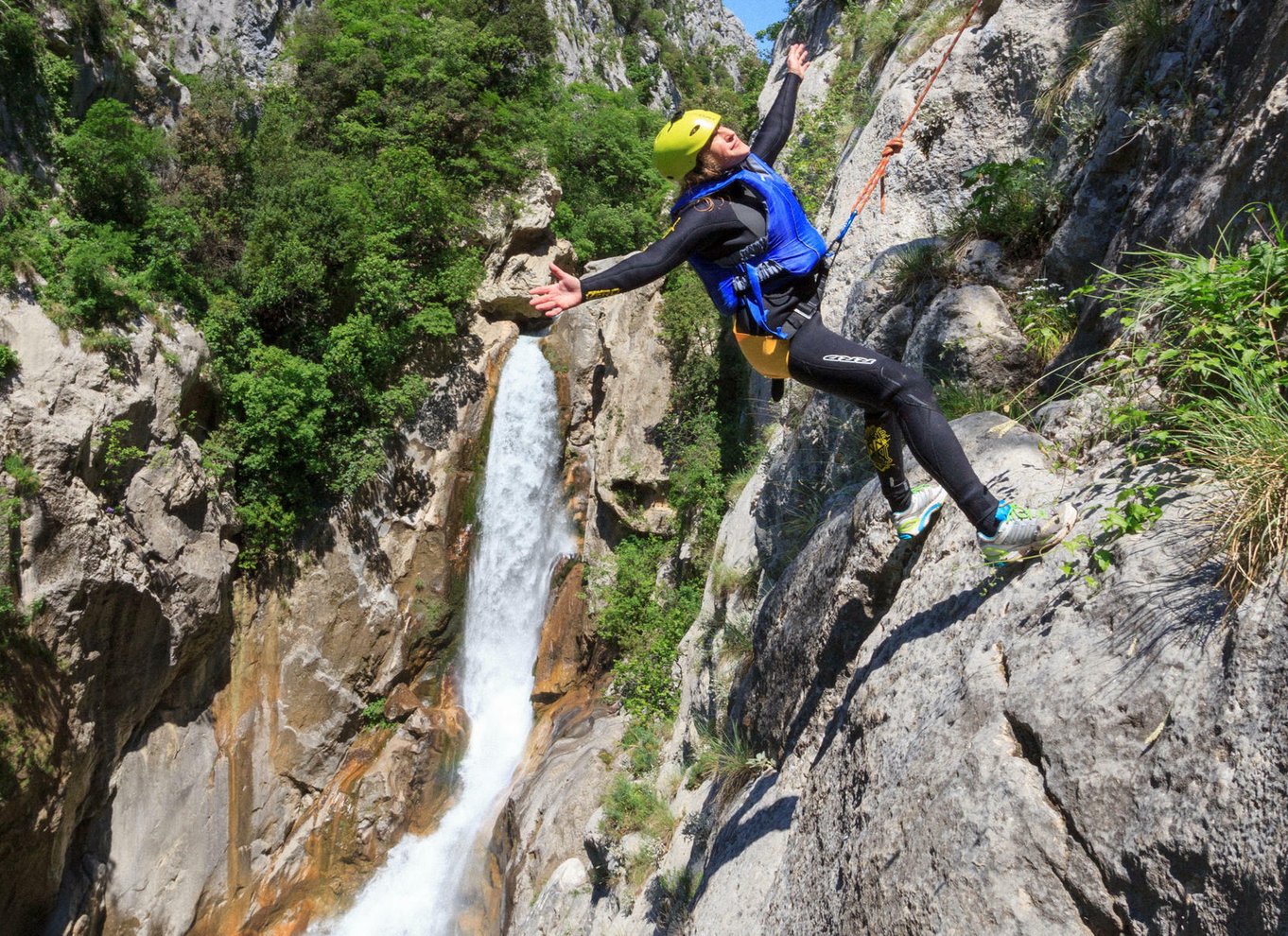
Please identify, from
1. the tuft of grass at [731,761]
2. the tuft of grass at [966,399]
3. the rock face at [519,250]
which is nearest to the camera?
the tuft of grass at [966,399]

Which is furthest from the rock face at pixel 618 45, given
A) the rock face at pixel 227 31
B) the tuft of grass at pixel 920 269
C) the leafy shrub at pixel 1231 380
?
the leafy shrub at pixel 1231 380

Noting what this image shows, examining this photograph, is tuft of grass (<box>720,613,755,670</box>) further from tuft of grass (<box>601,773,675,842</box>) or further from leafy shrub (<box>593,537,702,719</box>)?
leafy shrub (<box>593,537,702,719</box>)

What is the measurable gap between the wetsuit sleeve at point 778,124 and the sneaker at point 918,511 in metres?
1.90

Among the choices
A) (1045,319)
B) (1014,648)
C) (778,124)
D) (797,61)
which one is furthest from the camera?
(1045,319)

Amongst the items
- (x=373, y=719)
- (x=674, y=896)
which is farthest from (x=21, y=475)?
(x=674, y=896)

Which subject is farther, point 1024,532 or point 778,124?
point 778,124

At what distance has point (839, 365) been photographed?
3.37 m

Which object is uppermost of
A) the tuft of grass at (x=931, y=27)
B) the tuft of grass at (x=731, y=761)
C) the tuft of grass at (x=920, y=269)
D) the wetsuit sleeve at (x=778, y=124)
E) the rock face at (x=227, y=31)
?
the rock face at (x=227, y=31)

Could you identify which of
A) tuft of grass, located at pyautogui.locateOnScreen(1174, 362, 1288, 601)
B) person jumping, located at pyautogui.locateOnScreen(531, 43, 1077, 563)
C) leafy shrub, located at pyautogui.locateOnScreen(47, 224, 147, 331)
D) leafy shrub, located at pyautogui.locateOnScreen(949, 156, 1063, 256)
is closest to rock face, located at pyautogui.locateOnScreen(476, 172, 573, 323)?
leafy shrub, located at pyautogui.locateOnScreen(47, 224, 147, 331)

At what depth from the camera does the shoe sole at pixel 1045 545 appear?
9.77 ft

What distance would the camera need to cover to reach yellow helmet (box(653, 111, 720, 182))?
136 inches

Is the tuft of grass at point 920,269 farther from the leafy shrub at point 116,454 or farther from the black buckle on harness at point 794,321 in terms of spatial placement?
the leafy shrub at point 116,454

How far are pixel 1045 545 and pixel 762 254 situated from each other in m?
1.67

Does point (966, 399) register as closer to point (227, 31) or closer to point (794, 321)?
point (794, 321)
